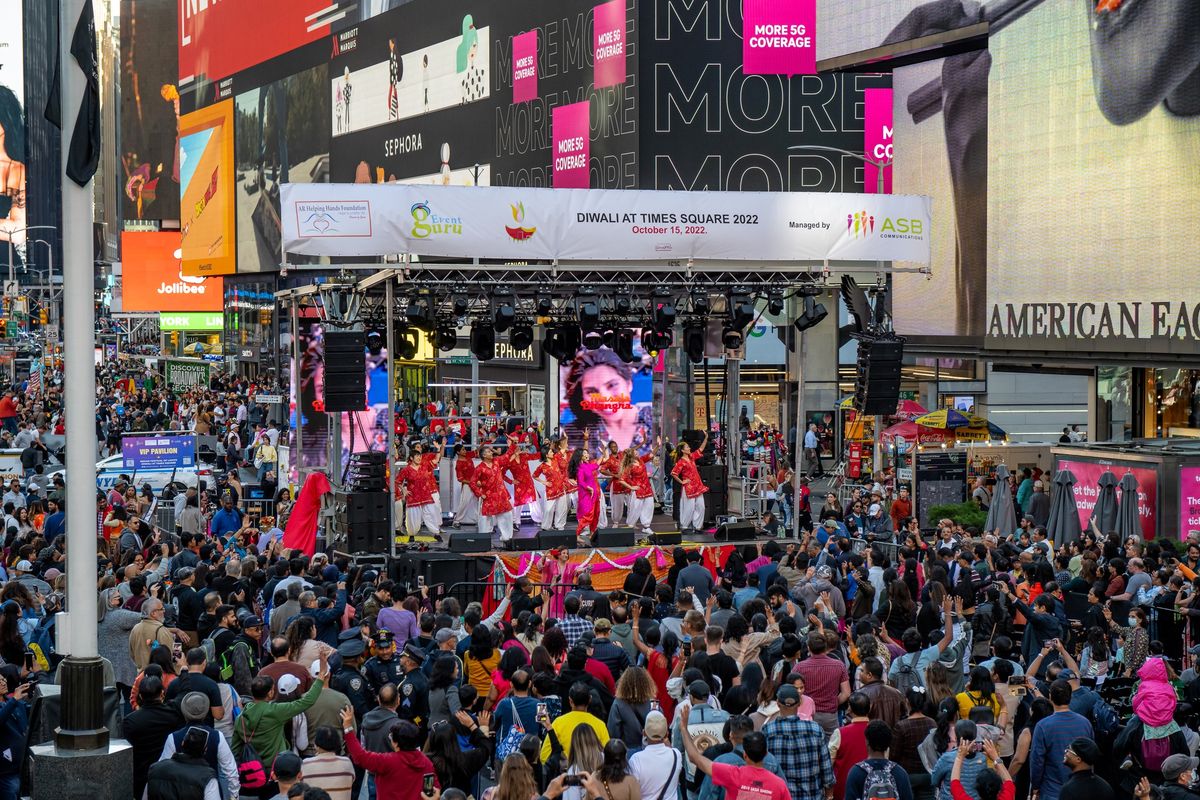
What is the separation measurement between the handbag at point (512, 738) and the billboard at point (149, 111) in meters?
81.2

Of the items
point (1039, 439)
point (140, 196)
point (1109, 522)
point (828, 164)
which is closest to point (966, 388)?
point (1039, 439)

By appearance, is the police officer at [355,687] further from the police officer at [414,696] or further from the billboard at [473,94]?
the billboard at [473,94]

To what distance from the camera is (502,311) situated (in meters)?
21.2

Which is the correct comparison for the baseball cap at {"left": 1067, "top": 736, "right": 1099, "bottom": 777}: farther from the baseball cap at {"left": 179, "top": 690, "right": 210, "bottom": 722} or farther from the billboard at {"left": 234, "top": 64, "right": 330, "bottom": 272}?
the billboard at {"left": 234, "top": 64, "right": 330, "bottom": 272}

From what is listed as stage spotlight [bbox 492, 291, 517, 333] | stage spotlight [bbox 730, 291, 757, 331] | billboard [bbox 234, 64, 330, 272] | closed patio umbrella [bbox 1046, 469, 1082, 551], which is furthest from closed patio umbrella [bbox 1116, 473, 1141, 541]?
billboard [bbox 234, 64, 330, 272]

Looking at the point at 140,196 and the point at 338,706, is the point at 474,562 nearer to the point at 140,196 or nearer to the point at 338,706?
the point at 338,706

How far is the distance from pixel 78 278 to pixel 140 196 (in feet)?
266

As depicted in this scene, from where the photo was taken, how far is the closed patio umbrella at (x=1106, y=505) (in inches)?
851

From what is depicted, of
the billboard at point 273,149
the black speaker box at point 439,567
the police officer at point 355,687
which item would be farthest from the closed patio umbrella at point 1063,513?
the billboard at point 273,149

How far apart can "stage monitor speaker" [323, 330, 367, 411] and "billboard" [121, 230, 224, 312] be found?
4816 cm

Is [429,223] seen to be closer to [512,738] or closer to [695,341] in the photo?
[695,341]

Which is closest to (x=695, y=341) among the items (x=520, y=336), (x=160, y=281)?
(x=520, y=336)

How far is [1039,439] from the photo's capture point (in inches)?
1583

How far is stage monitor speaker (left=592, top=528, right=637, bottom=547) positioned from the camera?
2092 centimetres
